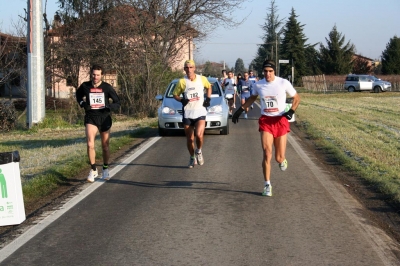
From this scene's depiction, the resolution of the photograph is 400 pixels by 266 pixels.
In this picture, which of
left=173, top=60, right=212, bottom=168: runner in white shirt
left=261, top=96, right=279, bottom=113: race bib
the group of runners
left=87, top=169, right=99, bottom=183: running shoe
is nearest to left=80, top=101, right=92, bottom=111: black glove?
the group of runners

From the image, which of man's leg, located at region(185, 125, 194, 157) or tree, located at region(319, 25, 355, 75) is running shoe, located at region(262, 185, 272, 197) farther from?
tree, located at region(319, 25, 355, 75)

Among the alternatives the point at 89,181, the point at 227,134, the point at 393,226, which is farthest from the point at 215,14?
the point at 393,226

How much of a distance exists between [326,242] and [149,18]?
23895 millimetres

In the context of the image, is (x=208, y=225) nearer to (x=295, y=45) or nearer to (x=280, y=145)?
(x=280, y=145)

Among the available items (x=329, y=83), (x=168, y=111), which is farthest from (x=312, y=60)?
(x=168, y=111)

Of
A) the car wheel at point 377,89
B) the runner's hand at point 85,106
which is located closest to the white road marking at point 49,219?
the runner's hand at point 85,106

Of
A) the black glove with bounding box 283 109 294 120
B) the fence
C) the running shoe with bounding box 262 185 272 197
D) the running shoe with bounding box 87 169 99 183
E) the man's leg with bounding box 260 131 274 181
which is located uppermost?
the fence

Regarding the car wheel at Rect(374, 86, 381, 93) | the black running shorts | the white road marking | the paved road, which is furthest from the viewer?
the car wheel at Rect(374, 86, 381, 93)

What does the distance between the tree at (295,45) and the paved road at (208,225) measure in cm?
A: 7663

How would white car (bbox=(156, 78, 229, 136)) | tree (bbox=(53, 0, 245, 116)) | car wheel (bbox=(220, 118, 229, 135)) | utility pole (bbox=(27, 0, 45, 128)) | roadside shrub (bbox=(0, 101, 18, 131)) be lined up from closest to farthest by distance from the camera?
white car (bbox=(156, 78, 229, 136)) < car wheel (bbox=(220, 118, 229, 135)) < utility pole (bbox=(27, 0, 45, 128)) < roadside shrub (bbox=(0, 101, 18, 131)) < tree (bbox=(53, 0, 245, 116))

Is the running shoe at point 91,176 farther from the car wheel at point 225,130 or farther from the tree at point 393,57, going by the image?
the tree at point 393,57

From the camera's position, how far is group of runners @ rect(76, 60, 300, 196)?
8469 millimetres

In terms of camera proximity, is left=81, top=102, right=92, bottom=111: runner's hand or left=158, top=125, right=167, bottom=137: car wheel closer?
left=81, top=102, right=92, bottom=111: runner's hand

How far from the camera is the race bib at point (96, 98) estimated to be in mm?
9719
